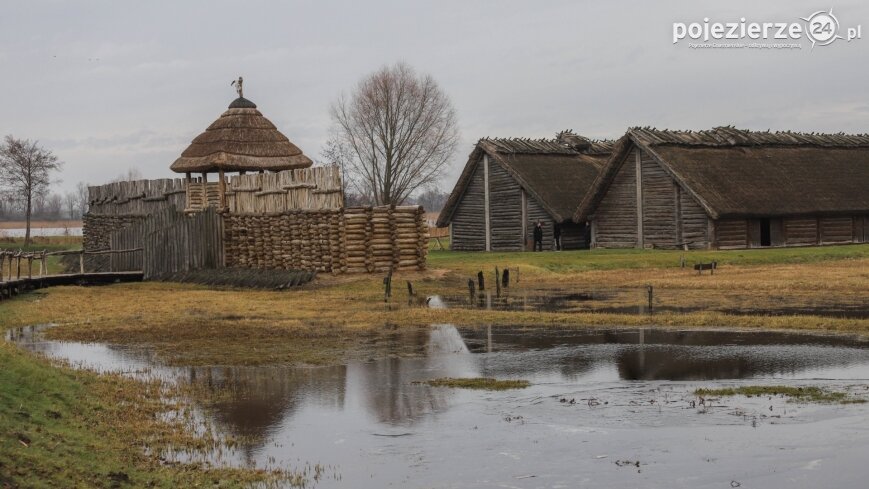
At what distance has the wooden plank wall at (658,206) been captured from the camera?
52.2 m

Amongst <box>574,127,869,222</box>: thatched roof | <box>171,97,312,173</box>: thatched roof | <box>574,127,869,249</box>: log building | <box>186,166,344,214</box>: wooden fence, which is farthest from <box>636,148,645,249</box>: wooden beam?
<box>186,166,344,214</box>: wooden fence

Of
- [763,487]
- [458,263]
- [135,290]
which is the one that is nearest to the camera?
[763,487]

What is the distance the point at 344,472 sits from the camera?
42.3 feet

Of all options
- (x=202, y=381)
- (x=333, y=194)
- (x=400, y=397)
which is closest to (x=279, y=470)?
(x=400, y=397)

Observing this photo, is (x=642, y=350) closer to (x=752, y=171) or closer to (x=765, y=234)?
(x=765, y=234)

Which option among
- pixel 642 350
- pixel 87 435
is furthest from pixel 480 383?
pixel 87 435

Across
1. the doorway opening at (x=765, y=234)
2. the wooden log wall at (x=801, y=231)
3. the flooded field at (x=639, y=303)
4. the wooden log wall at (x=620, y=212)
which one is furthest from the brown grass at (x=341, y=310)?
the wooden log wall at (x=620, y=212)

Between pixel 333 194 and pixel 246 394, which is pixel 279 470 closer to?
pixel 246 394

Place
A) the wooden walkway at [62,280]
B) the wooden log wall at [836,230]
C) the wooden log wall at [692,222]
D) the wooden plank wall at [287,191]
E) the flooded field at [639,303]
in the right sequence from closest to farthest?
the flooded field at [639,303]
the wooden walkway at [62,280]
the wooden plank wall at [287,191]
the wooden log wall at [692,222]
the wooden log wall at [836,230]

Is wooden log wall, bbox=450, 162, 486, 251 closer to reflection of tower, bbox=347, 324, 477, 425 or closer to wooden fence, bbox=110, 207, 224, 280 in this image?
wooden fence, bbox=110, 207, 224, 280

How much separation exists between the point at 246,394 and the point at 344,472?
5067mm

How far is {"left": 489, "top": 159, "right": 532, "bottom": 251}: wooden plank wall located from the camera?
58.1 metres

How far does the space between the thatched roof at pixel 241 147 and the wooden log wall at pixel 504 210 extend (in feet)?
37.3

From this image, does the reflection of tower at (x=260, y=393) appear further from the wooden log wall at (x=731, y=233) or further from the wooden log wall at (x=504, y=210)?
the wooden log wall at (x=504, y=210)
